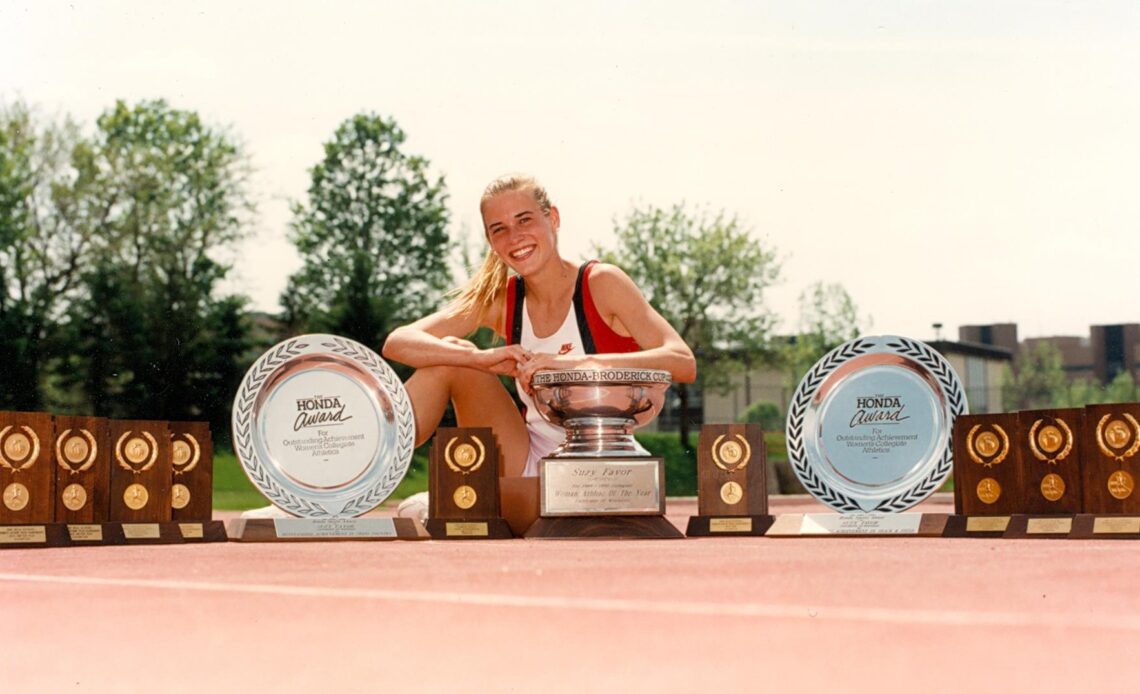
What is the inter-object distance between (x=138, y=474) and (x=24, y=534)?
0.58 meters

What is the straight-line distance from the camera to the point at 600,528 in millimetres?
5859

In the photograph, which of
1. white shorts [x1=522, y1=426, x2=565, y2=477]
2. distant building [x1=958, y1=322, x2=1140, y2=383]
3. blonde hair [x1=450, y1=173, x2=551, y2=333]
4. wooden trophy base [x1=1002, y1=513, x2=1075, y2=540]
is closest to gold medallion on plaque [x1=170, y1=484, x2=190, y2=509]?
blonde hair [x1=450, y1=173, x2=551, y2=333]

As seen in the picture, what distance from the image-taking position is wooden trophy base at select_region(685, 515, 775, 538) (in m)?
6.33

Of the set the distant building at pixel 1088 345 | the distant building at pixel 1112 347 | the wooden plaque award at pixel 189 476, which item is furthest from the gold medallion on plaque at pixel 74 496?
the distant building at pixel 1112 347

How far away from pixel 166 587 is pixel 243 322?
26.2m

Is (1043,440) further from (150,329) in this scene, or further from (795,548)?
(150,329)

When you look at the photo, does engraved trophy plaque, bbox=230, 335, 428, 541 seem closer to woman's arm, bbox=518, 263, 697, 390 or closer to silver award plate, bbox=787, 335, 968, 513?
woman's arm, bbox=518, 263, 697, 390

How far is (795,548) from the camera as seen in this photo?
5324 millimetres

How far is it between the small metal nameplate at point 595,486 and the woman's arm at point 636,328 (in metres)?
0.48

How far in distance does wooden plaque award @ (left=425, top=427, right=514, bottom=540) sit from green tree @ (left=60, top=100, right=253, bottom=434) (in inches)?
824

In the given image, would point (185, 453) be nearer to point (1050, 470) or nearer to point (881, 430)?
point (881, 430)

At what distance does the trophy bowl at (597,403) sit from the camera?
5785 millimetres

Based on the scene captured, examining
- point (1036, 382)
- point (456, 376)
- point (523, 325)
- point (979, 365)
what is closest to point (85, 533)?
point (456, 376)

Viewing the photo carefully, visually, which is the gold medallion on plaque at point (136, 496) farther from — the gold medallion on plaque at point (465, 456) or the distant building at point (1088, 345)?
the distant building at point (1088, 345)
